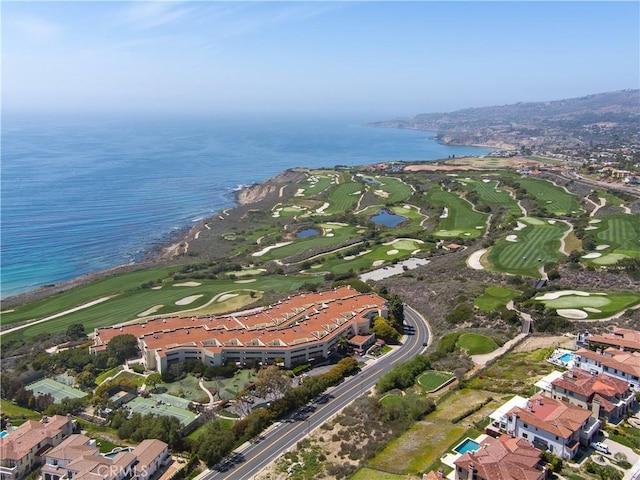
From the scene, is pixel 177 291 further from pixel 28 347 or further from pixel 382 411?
pixel 382 411

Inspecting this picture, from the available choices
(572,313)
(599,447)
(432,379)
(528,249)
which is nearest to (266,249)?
(528,249)

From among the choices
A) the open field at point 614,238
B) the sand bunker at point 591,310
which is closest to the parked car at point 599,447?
the sand bunker at point 591,310

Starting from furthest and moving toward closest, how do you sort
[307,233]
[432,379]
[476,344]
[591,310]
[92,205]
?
[92,205] → [307,233] → [591,310] → [476,344] → [432,379]

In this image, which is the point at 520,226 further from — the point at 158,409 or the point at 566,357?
the point at 158,409

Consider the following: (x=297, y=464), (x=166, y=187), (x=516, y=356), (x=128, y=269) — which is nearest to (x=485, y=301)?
(x=516, y=356)

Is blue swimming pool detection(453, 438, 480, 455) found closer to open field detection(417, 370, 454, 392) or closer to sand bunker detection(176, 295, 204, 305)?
open field detection(417, 370, 454, 392)

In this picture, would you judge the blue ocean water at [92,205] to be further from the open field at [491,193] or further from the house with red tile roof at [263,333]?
the open field at [491,193]
